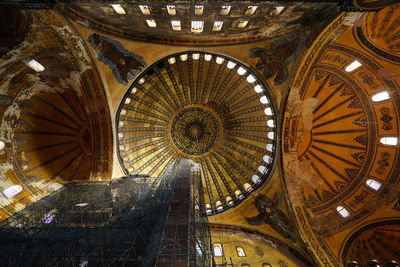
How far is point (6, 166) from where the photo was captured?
9.48 meters

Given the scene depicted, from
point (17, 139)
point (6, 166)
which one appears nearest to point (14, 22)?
point (17, 139)

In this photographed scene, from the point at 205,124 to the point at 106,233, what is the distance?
1144cm

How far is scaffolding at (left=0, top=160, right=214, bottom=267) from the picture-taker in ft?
17.0

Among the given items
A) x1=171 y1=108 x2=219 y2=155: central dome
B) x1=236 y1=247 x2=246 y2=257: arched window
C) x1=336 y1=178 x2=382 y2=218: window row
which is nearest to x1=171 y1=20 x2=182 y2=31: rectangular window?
x1=171 y1=108 x2=219 y2=155: central dome

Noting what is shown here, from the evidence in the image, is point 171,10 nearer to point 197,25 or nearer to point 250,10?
point 197,25

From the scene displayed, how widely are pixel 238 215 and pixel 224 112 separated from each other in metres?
8.35

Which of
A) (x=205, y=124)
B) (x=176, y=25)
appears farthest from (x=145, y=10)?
(x=205, y=124)

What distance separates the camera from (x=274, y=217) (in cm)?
1146

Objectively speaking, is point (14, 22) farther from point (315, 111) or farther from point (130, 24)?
point (315, 111)

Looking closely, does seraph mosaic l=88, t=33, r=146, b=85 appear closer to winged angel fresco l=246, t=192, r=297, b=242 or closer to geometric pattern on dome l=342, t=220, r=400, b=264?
winged angel fresco l=246, t=192, r=297, b=242

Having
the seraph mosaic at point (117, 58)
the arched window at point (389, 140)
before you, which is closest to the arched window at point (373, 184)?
the arched window at point (389, 140)

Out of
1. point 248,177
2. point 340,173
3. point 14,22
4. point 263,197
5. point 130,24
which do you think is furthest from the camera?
point 248,177

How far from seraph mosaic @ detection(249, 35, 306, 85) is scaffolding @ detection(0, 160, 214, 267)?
8017 mm

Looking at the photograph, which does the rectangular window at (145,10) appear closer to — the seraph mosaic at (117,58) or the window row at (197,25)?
the window row at (197,25)
